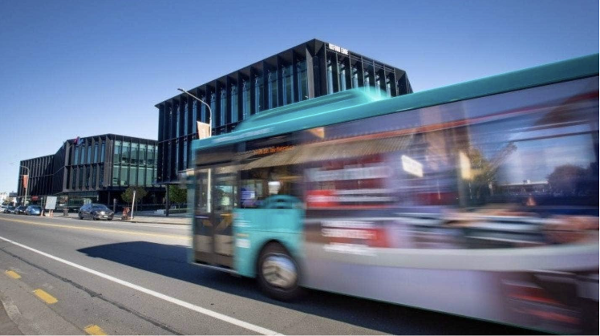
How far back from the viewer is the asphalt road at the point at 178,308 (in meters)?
3.94

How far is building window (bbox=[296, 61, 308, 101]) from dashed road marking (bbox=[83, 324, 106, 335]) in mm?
27793

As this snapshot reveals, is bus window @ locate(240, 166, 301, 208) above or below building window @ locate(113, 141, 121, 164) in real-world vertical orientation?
below

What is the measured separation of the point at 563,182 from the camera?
291 centimetres

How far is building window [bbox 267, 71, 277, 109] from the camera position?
3341 cm

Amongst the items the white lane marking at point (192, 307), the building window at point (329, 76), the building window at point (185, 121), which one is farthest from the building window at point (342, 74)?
the white lane marking at point (192, 307)

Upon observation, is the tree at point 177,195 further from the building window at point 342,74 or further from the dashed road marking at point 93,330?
the dashed road marking at point 93,330

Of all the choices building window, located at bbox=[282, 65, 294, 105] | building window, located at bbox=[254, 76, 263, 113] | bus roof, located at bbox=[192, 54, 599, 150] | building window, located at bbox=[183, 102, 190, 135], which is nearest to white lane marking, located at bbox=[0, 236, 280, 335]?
bus roof, located at bbox=[192, 54, 599, 150]

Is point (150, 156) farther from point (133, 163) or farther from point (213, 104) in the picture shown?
point (213, 104)

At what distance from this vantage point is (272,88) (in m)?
33.8

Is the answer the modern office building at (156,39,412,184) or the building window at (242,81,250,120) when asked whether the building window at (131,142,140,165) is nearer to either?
the modern office building at (156,39,412,184)

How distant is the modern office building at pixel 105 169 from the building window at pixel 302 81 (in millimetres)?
39288

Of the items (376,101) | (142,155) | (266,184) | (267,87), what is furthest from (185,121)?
(376,101)

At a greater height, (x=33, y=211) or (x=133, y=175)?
(x=133, y=175)

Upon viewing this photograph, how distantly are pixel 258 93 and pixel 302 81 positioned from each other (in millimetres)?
6400
